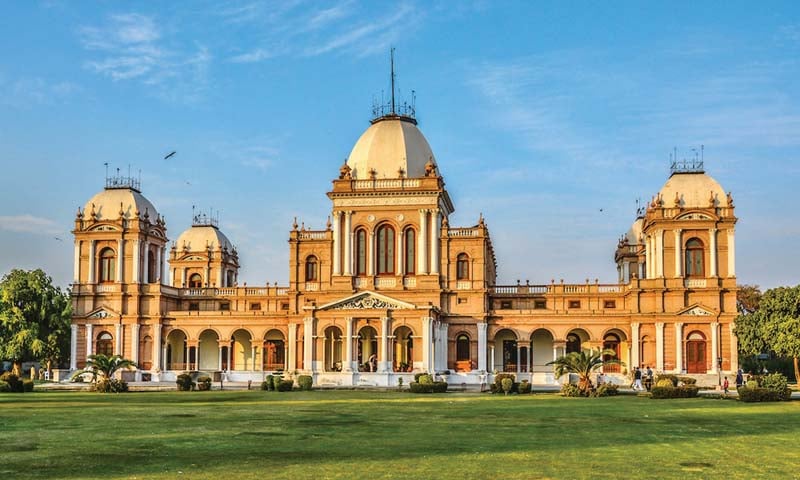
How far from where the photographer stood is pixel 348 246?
6956cm

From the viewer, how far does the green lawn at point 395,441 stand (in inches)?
700

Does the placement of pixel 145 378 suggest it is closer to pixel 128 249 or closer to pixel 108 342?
pixel 108 342

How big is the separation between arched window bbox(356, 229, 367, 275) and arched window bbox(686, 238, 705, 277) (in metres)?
23.5

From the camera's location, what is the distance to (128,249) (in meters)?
74.4

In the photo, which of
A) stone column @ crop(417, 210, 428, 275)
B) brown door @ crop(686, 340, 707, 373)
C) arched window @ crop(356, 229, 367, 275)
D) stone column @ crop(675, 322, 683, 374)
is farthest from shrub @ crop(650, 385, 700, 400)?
arched window @ crop(356, 229, 367, 275)

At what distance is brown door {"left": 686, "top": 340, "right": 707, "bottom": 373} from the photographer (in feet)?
219

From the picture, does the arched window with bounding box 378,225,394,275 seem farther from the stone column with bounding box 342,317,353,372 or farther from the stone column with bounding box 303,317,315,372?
the stone column with bounding box 303,317,315,372

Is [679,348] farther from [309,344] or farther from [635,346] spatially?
[309,344]

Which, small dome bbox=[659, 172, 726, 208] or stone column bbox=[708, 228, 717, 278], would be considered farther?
small dome bbox=[659, 172, 726, 208]

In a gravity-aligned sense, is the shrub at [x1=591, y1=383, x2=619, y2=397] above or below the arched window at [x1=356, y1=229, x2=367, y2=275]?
below

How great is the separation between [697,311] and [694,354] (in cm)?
307

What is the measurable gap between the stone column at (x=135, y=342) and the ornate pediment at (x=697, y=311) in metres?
41.0

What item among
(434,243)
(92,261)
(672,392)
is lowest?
(672,392)

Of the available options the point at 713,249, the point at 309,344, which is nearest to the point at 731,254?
the point at 713,249
